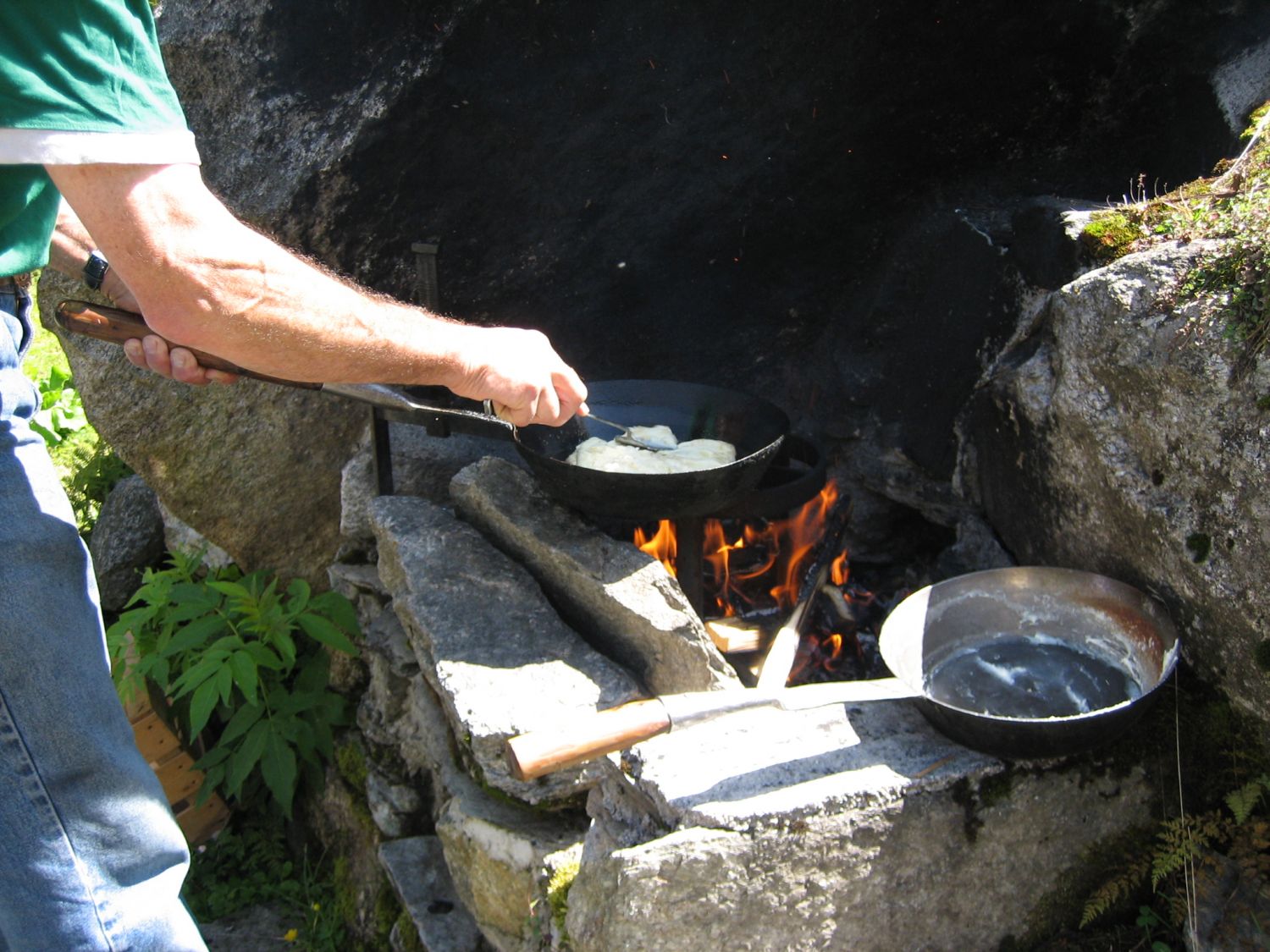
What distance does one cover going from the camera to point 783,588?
11.9ft

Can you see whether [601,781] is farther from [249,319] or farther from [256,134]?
[256,134]

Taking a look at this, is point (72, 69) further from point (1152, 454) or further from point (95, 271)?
point (1152, 454)

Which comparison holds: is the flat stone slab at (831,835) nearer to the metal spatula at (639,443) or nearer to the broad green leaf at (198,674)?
the metal spatula at (639,443)

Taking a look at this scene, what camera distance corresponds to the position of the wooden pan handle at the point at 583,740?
2.00 m

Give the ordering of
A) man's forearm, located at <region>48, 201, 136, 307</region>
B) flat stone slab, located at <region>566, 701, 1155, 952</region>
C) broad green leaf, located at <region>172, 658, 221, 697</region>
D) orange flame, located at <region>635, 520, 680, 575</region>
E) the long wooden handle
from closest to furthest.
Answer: flat stone slab, located at <region>566, 701, 1155, 952</region>
the long wooden handle
man's forearm, located at <region>48, 201, 136, 307</region>
broad green leaf, located at <region>172, 658, 221, 697</region>
orange flame, located at <region>635, 520, 680, 575</region>

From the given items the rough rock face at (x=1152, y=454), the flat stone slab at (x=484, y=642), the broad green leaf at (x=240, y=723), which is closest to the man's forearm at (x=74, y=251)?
the flat stone slab at (x=484, y=642)

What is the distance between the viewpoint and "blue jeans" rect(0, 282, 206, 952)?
198cm

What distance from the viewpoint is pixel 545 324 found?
3.84 meters

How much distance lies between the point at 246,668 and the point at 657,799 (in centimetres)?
150

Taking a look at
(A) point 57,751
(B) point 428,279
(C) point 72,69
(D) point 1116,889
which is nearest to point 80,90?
(C) point 72,69

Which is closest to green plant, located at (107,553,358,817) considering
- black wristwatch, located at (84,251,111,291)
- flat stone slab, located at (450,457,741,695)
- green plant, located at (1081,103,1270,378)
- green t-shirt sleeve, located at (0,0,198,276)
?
flat stone slab, located at (450,457,741,695)

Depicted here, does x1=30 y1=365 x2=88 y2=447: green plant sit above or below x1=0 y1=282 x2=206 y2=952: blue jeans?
below

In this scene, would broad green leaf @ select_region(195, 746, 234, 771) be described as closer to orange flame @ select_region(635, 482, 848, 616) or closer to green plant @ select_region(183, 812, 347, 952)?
green plant @ select_region(183, 812, 347, 952)

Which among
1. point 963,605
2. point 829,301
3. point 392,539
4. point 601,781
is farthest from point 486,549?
point 829,301
